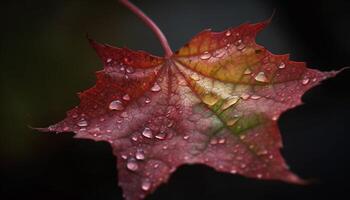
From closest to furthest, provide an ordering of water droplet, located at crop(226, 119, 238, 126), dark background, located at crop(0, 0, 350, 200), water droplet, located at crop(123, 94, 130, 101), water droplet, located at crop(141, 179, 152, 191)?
water droplet, located at crop(141, 179, 152, 191)
water droplet, located at crop(226, 119, 238, 126)
water droplet, located at crop(123, 94, 130, 101)
dark background, located at crop(0, 0, 350, 200)

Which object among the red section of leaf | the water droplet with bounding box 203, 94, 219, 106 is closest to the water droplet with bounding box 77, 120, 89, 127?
the red section of leaf

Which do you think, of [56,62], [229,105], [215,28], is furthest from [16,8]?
[229,105]

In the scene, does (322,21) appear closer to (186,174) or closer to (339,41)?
(339,41)

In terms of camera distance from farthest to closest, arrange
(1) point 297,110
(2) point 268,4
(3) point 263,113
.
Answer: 1. (2) point 268,4
2. (1) point 297,110
3. (3) point 263,113

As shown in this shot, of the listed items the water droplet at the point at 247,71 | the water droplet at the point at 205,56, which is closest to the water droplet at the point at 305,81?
the water droplet at the point at 247,71

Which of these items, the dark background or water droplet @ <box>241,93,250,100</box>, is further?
the dark background

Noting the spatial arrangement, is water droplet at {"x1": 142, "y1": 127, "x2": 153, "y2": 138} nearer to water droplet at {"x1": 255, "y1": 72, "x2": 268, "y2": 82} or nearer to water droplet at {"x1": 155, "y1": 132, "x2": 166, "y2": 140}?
water droplet at {"x1": 155, "y1": 132, "x2": 166, "y2": 140}

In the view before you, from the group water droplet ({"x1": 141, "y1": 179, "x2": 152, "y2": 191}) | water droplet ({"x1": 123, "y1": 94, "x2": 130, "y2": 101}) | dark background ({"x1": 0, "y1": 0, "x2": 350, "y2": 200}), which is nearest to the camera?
water droplet ({"x1": 141, "y1": 179, "x2": 152, "y2": 191})

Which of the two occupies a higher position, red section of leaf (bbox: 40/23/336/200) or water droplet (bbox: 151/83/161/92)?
water droplet (bbox: 151/83/161/92)
